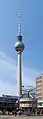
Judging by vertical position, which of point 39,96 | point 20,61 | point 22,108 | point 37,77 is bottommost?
point 22,108

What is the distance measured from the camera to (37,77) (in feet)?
606

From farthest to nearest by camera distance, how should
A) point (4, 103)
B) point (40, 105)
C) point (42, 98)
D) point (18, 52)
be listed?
point (18, 52) < point (4, 103) < point (42, 98) < point (40, 105)

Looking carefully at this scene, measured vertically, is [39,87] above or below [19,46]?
below

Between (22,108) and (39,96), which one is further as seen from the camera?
(39,96)

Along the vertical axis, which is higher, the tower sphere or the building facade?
the tower sphere

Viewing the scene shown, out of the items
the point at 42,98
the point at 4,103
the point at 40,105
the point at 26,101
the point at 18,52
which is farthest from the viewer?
the point at 18,52

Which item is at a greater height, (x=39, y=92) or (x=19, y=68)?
(x=19, y=68)

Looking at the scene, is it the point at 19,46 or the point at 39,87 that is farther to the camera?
the point at 19,46

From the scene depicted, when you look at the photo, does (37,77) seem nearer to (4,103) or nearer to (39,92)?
(39,92)

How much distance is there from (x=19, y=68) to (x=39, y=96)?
23.2 meters

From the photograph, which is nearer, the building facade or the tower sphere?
the building facade

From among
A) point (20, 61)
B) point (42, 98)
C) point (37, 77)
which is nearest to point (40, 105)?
point (42, 98)

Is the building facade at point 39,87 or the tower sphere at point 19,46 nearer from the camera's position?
the building facade at point 39,87

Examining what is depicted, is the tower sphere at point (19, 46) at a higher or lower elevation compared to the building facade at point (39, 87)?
higher
